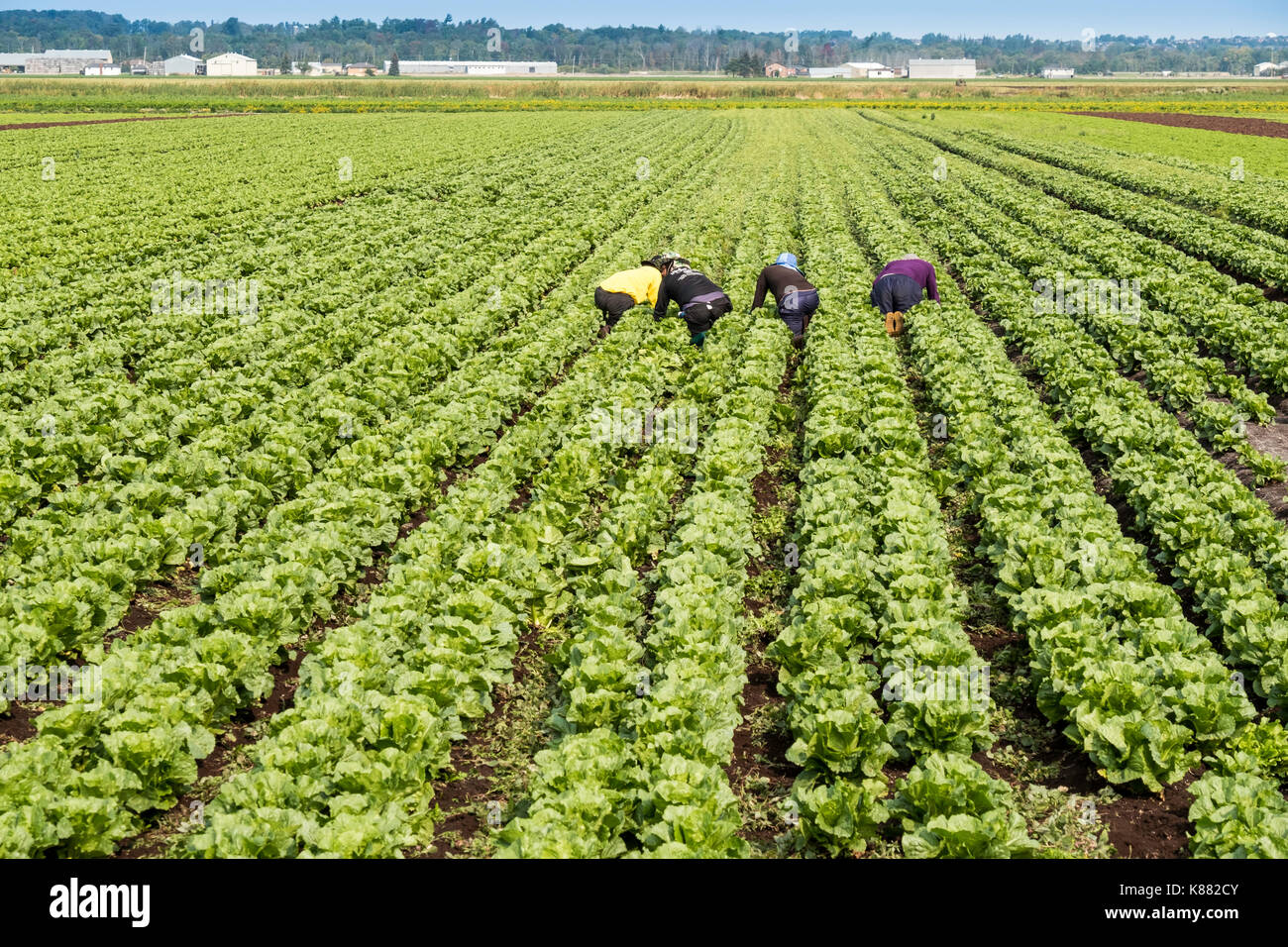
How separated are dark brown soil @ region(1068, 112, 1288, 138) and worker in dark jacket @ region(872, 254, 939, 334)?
49.9m

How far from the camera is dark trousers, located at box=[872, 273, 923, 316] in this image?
638 inches

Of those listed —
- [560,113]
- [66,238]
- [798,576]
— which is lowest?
[798,576]

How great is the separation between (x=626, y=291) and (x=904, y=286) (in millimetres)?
4693

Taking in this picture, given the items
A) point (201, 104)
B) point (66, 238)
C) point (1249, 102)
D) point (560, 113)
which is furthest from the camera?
point (1249, 102)

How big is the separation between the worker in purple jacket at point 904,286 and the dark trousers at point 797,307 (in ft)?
5.62

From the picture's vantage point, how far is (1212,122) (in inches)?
2534

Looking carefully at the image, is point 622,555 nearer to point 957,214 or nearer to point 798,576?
point 798,576

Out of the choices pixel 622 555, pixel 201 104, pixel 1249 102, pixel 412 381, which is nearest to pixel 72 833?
pixel 622 555

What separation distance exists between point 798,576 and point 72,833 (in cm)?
588

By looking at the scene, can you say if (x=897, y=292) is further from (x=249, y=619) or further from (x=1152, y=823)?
(x=249, y=619)

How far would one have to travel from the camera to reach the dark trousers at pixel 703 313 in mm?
14570

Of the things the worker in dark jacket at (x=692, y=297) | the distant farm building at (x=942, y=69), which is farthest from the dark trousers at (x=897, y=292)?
the distant farm building at (x=942, y=69)

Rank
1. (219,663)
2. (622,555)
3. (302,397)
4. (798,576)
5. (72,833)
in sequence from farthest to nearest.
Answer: (302,397) → (798,576) → (622,555) → (219,663) → (72,833)

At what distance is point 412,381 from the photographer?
1316 cm
